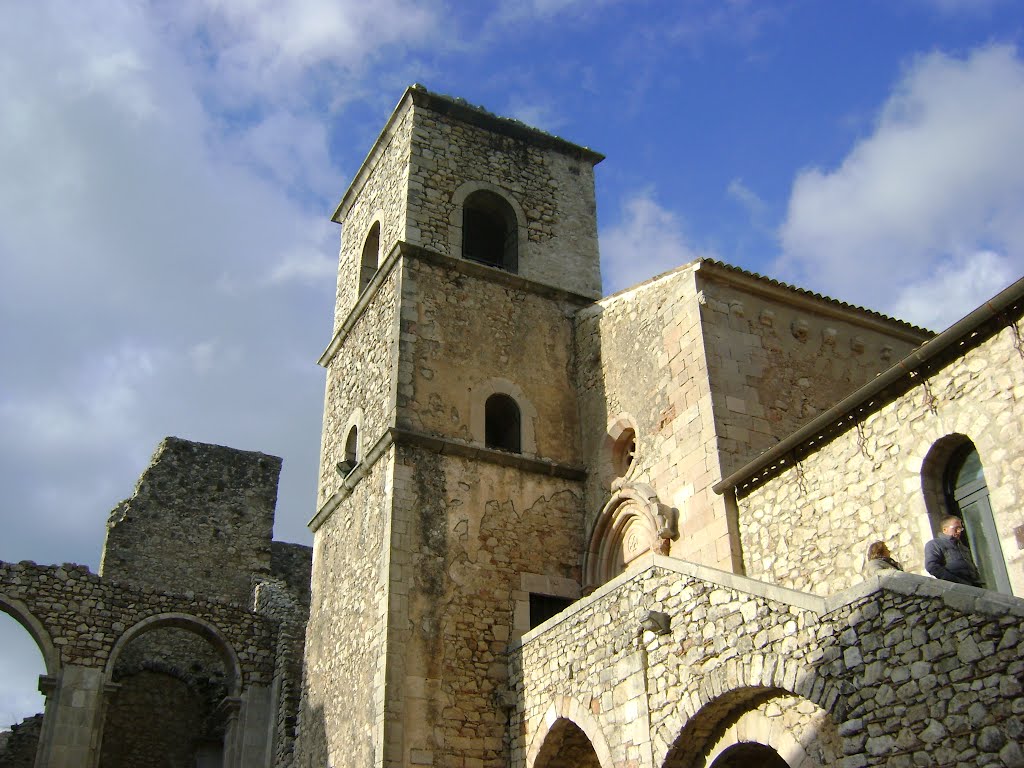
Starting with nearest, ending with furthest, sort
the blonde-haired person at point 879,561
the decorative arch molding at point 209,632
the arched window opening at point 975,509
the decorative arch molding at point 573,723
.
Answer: the blonde-haired person at point 879,561
the arched window opening at point 975,509
the decorative arch molding at point 573,723
the decorative arch molding at point 209,632

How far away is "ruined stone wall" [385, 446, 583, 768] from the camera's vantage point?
11.5 m

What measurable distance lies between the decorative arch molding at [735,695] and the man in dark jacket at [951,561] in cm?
121

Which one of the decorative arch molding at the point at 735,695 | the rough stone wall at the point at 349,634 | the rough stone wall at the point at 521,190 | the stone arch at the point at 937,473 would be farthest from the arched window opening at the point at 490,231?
the decorative arch molding at the point at 735,695

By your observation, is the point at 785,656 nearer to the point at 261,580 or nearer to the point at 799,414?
the point at 799,414

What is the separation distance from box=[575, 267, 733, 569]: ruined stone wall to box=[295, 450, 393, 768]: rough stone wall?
2.84 meters

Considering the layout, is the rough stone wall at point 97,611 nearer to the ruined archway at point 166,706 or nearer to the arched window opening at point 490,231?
the ruined archway at point 166,706

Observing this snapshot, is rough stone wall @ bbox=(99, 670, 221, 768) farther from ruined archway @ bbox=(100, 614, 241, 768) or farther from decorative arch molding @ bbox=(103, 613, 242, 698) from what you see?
decorative arch molding @ bbox=(103, 613, 242, 698)

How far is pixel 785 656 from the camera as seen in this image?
24.8 ft

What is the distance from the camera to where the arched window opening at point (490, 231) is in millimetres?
16203

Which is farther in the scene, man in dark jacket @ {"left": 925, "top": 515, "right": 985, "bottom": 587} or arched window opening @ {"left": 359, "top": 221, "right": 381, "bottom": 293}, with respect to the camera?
arched window opening @ {"left": 359, "top": 221, "right": 381, "bottom": 293}

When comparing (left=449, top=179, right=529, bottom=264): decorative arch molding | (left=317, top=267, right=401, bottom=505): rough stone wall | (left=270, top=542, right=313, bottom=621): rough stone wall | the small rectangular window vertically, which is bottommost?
the small rectangular window

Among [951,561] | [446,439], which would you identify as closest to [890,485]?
[951,561]

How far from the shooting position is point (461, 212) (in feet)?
51.5

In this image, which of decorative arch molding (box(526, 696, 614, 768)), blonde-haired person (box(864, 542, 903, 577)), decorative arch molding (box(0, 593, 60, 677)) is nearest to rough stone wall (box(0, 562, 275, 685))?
decorative arch molding (box(0, 593, 60, 677))
